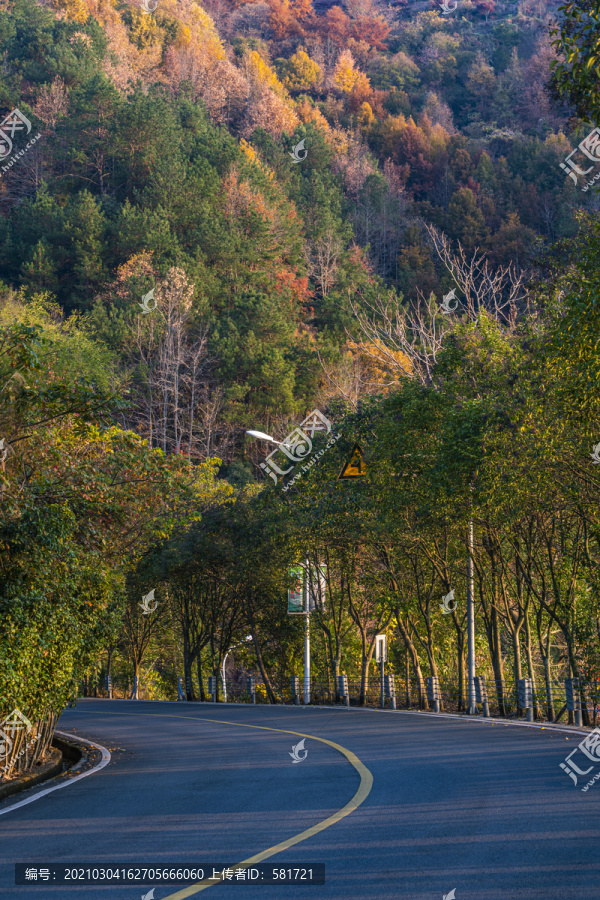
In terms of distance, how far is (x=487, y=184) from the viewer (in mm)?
77312

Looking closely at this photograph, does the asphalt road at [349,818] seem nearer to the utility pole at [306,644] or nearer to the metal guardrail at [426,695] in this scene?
the metal guardrail at [426,695]

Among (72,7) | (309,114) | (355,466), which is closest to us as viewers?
(355,466)

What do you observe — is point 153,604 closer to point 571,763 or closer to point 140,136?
point 571,763

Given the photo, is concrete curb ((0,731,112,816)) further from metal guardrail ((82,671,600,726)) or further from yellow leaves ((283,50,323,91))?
yellow leaves ((283,50,323,91))

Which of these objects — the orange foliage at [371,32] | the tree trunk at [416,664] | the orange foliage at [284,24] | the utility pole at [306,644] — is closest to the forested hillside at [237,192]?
the orange foliage at [284,24]

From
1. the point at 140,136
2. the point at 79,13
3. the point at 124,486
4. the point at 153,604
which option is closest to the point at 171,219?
the point at 140,136

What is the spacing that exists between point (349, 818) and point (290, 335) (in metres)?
48.7

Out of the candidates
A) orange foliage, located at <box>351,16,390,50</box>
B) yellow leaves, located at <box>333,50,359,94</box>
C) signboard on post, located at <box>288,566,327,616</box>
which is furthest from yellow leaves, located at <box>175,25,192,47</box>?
signboard on post, located at <box>288,566,327,616</box>

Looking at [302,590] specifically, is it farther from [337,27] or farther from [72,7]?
[337,27]

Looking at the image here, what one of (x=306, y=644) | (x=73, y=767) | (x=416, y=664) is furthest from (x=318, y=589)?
(x=73, y=767)

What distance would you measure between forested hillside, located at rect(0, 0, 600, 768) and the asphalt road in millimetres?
2619

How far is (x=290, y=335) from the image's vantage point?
184 ft

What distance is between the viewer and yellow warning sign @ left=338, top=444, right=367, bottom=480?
2623 centimetres

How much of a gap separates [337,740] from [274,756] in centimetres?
218
